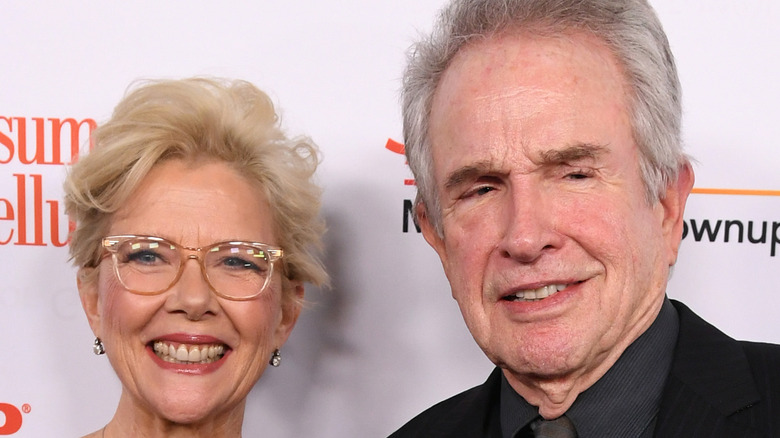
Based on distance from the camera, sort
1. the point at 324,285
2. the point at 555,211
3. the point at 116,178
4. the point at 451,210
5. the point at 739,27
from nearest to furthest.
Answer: the point at 555,211 → the point at 451,210 → the point at 116,178 → the point at 739,27 → the point at 324,285

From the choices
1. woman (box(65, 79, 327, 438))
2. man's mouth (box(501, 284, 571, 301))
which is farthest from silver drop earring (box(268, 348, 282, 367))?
man's mouth (box(501, 284, 571, 301))

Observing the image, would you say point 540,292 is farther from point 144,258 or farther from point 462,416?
point 144,258

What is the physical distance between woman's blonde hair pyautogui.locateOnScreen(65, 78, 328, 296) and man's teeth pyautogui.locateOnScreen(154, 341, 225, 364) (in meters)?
0.24

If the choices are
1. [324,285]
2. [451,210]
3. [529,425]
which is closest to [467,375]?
[324,285]

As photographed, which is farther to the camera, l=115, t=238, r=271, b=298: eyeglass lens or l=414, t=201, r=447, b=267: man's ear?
l=115, t=238, r=271, b=298: eyeglass lens

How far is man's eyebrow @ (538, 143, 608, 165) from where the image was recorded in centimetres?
143

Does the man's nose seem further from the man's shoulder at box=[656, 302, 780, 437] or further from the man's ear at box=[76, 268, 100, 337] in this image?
the man's ear at box=[76, 268, 100, 337]

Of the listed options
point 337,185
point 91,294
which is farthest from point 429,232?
point 91,294

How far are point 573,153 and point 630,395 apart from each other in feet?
1.39

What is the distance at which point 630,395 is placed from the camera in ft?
4.90

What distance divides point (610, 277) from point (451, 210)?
0.97ft

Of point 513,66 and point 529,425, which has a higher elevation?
point 513,66

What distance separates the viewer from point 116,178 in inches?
70.9

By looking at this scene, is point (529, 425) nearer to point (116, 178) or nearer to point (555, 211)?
point (555, 211)
